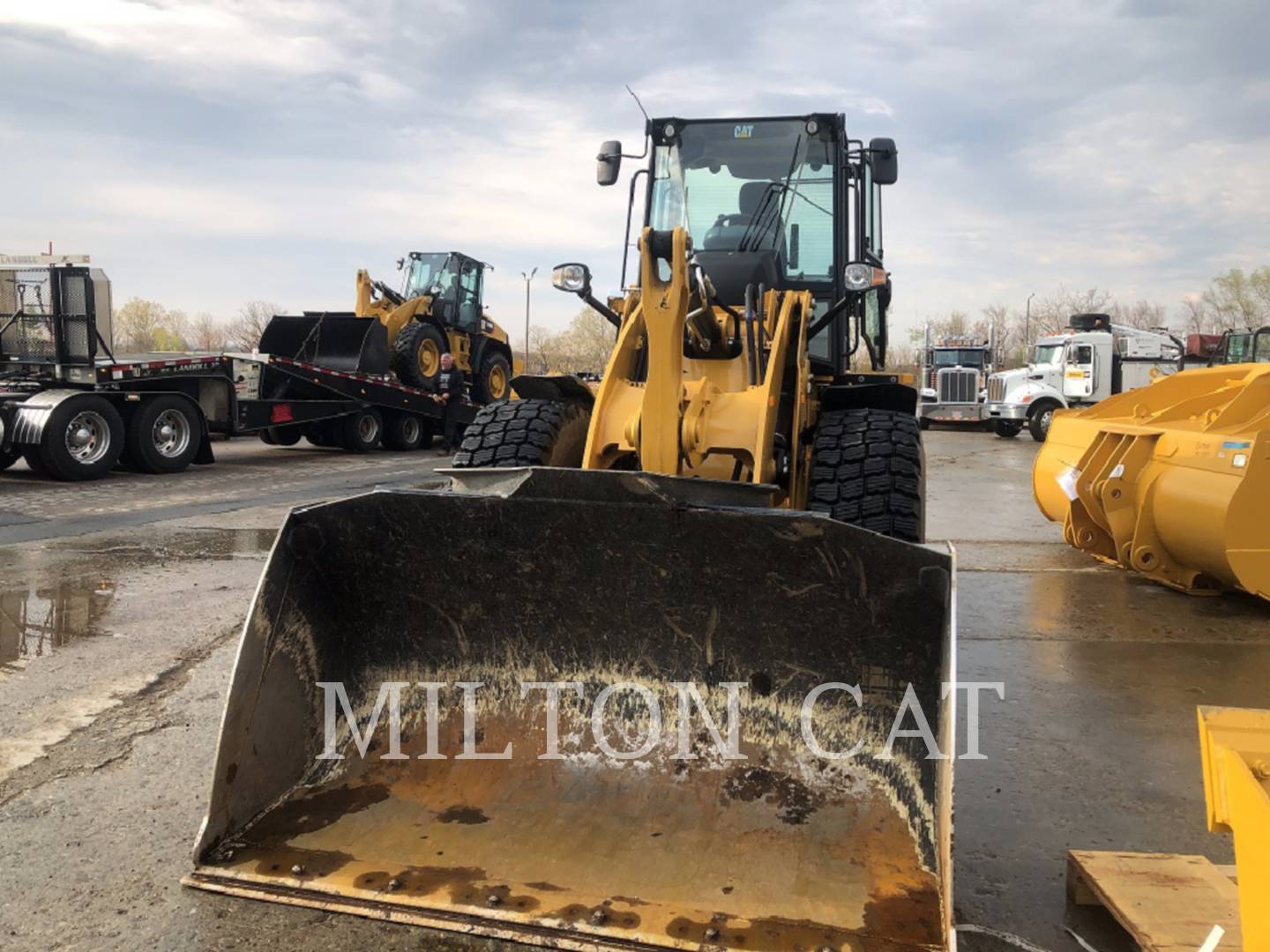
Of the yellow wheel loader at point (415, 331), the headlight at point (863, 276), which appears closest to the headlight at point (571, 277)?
the headlight at point (863, 276)

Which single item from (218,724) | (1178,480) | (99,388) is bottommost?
(218,724)

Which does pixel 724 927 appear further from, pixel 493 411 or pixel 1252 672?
pixel 1252 672

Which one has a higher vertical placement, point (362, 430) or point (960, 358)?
point (960, 358)

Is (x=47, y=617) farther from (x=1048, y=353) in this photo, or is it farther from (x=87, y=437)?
(x=1048, y=353)

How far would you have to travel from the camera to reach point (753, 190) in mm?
5234

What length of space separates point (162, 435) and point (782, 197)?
10583 millimetres

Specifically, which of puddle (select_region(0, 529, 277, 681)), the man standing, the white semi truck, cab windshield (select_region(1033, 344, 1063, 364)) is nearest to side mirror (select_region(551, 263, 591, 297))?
puddle (select_region(0, 529, 277, 681))

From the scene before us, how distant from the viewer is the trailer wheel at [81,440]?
11.4 m

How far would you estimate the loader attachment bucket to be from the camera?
7.61ft

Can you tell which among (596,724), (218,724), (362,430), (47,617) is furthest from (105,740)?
(362,430)

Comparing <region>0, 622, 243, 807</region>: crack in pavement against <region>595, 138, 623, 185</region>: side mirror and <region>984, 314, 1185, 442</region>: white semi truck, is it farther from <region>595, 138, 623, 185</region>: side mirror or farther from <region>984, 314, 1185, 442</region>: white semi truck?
<region>984, 314, 1185, 442</region>: white semi truck

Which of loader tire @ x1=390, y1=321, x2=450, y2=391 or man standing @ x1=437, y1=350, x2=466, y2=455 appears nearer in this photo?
loader tire @ x1=390, y1=321, x2=450, y2=391

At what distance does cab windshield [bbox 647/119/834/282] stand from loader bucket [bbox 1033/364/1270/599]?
250 cm

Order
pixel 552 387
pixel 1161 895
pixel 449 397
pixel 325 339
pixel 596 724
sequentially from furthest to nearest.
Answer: pixel 449 397
pixel 325 339
pixel 552 387
pixel 596 724
pixel 1161 895
